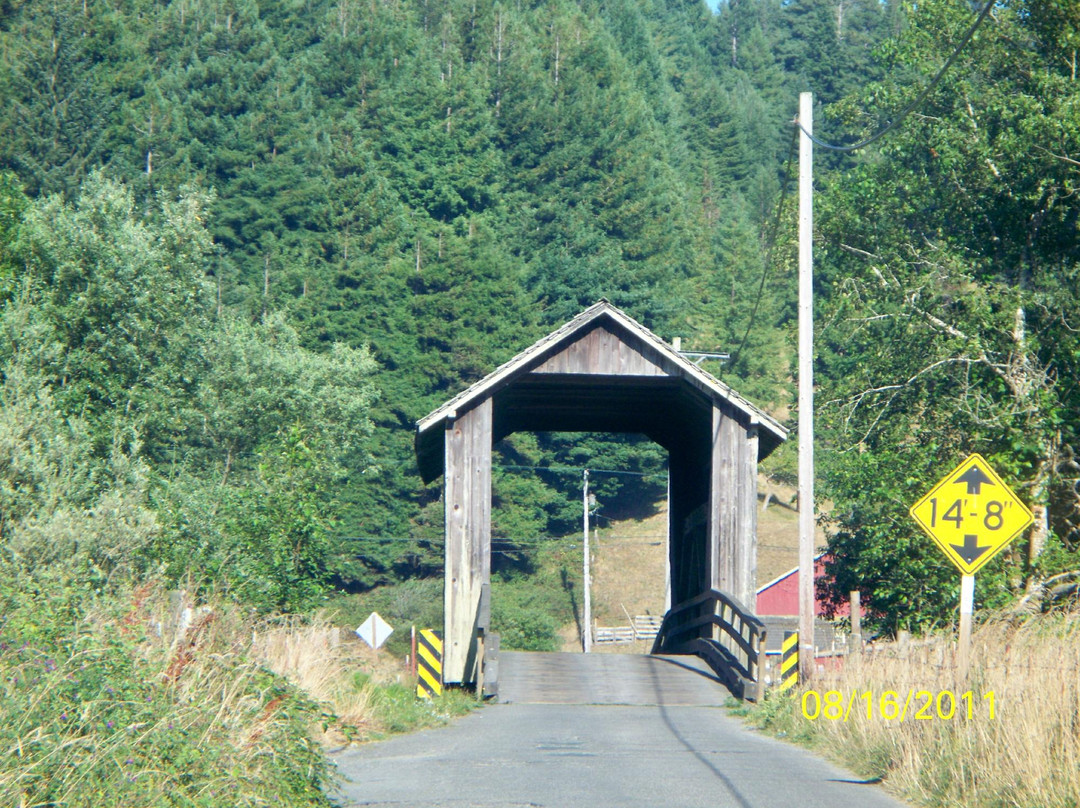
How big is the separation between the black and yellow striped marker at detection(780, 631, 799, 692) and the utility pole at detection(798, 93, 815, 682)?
73cm

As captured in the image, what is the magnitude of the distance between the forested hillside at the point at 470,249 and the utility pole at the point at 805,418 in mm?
5779

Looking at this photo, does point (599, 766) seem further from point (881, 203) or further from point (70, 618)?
point (881, 203)

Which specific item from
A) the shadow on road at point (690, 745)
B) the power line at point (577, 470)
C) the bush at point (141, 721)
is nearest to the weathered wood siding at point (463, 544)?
the shadow on road at point (690, 745)

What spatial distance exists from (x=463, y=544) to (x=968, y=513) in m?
9.21

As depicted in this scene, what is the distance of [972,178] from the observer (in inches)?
888

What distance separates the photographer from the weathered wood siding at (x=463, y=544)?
18297mm

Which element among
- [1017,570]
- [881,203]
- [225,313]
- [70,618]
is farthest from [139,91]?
[70,618]

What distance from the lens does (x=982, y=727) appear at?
8133 mm

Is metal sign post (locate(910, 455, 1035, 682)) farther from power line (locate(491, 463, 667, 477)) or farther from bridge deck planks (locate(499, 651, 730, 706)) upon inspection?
power line (locate(491, 463, 667, 477))

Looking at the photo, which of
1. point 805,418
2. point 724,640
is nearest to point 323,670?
point 805,418

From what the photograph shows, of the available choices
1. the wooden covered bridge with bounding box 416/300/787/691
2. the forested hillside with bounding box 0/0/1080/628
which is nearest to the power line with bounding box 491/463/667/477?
the forested hillside with bounding box 0/0/1080/628

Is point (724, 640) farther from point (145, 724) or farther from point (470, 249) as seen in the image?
point (470, 249)

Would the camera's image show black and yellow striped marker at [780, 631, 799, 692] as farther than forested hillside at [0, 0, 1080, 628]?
No

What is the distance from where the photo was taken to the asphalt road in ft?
26.0
